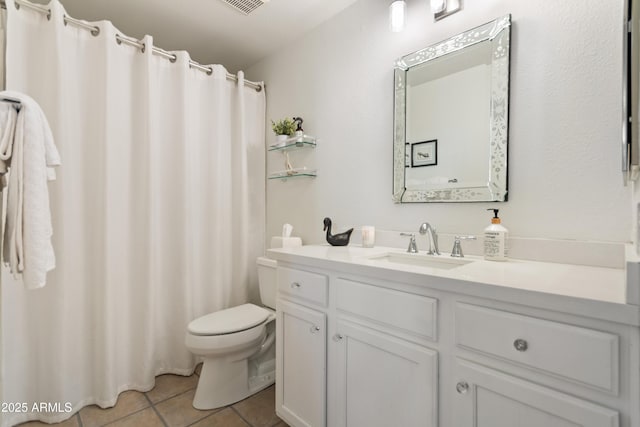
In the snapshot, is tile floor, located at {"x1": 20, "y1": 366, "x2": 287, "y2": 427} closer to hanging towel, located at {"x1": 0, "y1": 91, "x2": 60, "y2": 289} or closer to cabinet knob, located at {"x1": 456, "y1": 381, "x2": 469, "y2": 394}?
hanging towel, located at {"x1": 0, "y1": 91, "x2": 60, "y2": 289}

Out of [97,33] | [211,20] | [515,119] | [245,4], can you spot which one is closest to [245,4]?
[245,4]

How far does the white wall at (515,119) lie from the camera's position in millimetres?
1020

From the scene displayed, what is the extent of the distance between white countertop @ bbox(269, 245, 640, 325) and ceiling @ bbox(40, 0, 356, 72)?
5.44ft

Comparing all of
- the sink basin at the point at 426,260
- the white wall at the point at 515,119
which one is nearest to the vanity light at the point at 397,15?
the white wall at the point at 515,119

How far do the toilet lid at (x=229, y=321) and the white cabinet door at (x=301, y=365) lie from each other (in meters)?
0.32

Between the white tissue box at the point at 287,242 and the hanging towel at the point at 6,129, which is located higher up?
the hanging towel at the point at 6,129

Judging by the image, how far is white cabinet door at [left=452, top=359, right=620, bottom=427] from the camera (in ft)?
2.12

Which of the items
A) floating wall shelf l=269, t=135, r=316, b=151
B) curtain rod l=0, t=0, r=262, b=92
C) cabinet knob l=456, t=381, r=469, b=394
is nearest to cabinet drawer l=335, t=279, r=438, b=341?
cabinet knob l=456, t=381, r=469, b=394

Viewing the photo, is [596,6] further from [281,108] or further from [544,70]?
[281,108]

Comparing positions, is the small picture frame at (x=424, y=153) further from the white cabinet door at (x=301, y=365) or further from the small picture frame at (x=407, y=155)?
the white cabinet door at (x=301, y=365)

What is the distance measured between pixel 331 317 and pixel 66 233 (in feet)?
5.05

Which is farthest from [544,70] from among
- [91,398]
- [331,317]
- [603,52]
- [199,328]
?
[91,398]

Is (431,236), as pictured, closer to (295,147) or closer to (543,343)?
(543,343)

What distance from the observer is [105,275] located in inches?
65.4
